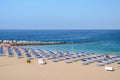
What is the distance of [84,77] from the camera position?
2069 cm

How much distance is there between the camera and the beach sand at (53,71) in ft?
66.9

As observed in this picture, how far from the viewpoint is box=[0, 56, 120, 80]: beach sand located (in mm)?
20391

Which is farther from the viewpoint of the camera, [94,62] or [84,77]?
[94,62]

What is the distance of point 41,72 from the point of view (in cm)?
2217

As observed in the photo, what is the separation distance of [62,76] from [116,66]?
8376mm

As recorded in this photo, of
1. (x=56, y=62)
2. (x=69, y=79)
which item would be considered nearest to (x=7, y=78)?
(x=69, y=79)

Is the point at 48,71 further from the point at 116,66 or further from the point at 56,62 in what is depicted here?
the point at 116,66

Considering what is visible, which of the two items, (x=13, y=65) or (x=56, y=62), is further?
(x=56, y=62)

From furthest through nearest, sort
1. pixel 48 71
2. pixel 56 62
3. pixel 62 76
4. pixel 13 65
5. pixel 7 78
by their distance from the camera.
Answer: pixel 56 62 → pixel 13 65 → pixel 48 71 → pixel 62 76 → pixel 7 78

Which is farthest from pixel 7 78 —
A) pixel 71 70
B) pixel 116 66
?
pixel 116 66

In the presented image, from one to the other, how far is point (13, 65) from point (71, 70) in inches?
277

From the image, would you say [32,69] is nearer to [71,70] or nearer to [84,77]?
[71,70]

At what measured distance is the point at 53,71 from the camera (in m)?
22.8

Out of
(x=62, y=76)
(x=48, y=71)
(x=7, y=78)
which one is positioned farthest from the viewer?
(x=48, y=71)
